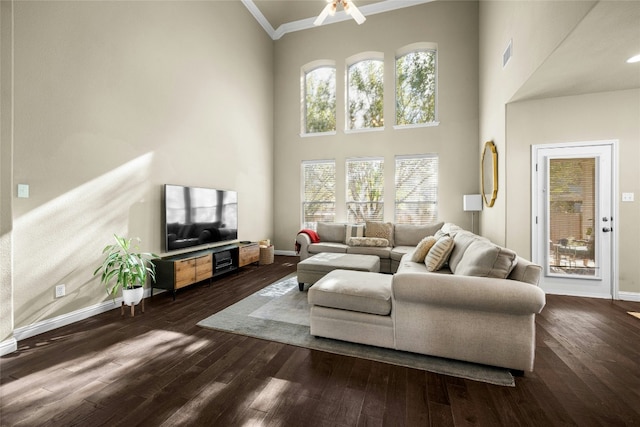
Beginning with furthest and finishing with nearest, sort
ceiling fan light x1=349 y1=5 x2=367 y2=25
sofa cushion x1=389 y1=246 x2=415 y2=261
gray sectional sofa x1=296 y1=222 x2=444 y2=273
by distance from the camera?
gray sectional sofa x1=296 y1=222 x2=444 y2=273, sofa cushion x1=389 y1=246 x2=415 y2=261, ceiling fan light x1=349 y1=5 x2=367 y2=25

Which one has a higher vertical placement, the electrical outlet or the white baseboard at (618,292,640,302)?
the electrical outlet

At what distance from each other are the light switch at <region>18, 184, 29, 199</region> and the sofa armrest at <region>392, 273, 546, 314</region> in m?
3.20

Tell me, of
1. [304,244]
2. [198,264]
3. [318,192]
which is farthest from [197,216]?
[318,192]

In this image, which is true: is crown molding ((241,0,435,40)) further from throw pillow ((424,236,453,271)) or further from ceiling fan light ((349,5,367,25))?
throw pillow ((424,236,453,271))

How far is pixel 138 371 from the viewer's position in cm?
196

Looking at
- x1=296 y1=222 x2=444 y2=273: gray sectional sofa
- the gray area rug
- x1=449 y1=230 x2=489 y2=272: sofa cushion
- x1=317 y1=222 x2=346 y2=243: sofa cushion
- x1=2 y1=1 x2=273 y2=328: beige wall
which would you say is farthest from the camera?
x1=317 y1=222 x2=346 y2=243: sofa cushion

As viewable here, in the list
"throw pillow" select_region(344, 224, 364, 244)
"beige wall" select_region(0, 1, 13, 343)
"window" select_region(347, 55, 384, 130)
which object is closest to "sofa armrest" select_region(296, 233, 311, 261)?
"throw pillow" select_region(344, 224, 364, 244)

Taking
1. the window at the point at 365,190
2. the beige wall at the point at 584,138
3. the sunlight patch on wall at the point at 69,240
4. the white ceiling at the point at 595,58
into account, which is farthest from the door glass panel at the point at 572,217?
the sunlight patch on wall at the point at 69,240

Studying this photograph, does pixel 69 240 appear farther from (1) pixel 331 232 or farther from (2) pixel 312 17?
(2) pixel 312 17

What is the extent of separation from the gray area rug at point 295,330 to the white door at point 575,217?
101 inches

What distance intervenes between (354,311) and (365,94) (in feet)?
17.4

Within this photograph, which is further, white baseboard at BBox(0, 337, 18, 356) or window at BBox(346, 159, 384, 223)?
window at BBox(346, 159, 384, 223)

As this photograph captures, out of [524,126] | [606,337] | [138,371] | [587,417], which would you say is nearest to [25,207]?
[138,371]

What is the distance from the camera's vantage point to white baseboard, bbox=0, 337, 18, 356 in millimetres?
2150
